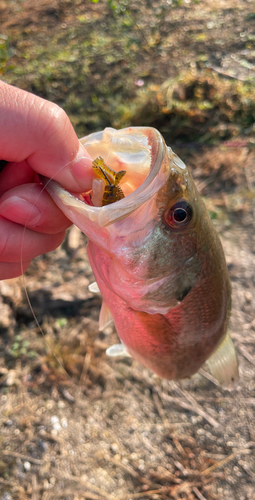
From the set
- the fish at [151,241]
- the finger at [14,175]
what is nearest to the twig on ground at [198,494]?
the fish at [151,241]

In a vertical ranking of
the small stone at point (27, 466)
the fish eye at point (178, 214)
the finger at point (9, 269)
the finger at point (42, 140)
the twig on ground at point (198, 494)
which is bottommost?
the twig on ground at point (198, 494)

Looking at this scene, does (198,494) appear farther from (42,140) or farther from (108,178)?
(42,140)

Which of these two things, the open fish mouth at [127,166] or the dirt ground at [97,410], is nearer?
the open fish mouth at [127,166]

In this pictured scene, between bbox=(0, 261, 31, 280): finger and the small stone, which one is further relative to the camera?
the small stone

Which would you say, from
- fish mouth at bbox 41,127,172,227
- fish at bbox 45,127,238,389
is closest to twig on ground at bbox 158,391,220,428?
fish at bbox 45,127,238,389

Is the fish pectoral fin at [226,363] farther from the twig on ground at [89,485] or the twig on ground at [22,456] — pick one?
the twig on ground at [22,456]

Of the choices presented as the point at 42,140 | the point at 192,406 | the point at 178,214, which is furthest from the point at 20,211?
the point at 192,406

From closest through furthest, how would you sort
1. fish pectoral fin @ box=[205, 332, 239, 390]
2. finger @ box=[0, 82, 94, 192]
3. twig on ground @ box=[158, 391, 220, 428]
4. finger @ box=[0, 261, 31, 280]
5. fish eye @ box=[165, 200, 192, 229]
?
finger @ box=[0, 82, 94, 192] < fish eye @ box=[165, 200, 192, 229] < finger @ box=[0, 261, 31, 280] < fish pectoral fin @ box=[205, 332, 239, 390] < twig on ground @ box=[158, 391, 220, 428]

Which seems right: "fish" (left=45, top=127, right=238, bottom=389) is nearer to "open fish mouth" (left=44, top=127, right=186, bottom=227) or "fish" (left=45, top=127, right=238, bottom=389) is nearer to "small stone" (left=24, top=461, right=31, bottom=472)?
"open fish mouth" (left=44, top=127, right=186, bottom=227)
